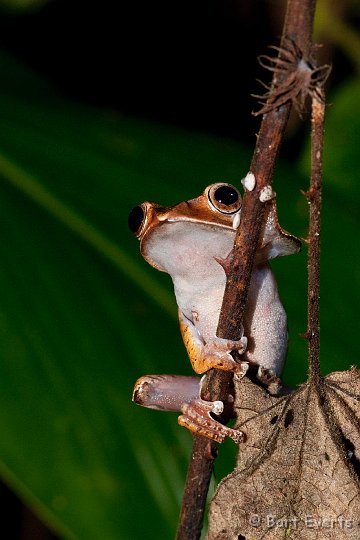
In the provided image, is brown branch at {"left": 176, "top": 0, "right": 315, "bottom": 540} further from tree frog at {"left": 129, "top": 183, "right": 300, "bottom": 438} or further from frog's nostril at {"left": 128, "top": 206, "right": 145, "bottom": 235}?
frog's nostril at {"left": 128, "top": 206, "right": 145, "bottom": 235}

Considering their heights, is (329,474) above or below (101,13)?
Answer: below

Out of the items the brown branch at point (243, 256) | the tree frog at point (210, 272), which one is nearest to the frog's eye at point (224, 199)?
the tree frog at point (210, 272)

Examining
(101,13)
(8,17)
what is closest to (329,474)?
(8,17)

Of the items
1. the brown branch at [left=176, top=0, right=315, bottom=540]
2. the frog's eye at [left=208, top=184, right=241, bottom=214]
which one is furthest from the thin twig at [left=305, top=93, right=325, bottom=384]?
the frog's eye at [left=208, top=184, right=241, bottom=214]

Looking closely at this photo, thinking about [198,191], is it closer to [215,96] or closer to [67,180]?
[67,180]

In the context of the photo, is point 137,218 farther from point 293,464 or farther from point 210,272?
point 293,464

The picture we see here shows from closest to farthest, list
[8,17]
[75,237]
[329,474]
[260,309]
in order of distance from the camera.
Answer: [329,474] → [260,309] → [75,237] → [8,17]
